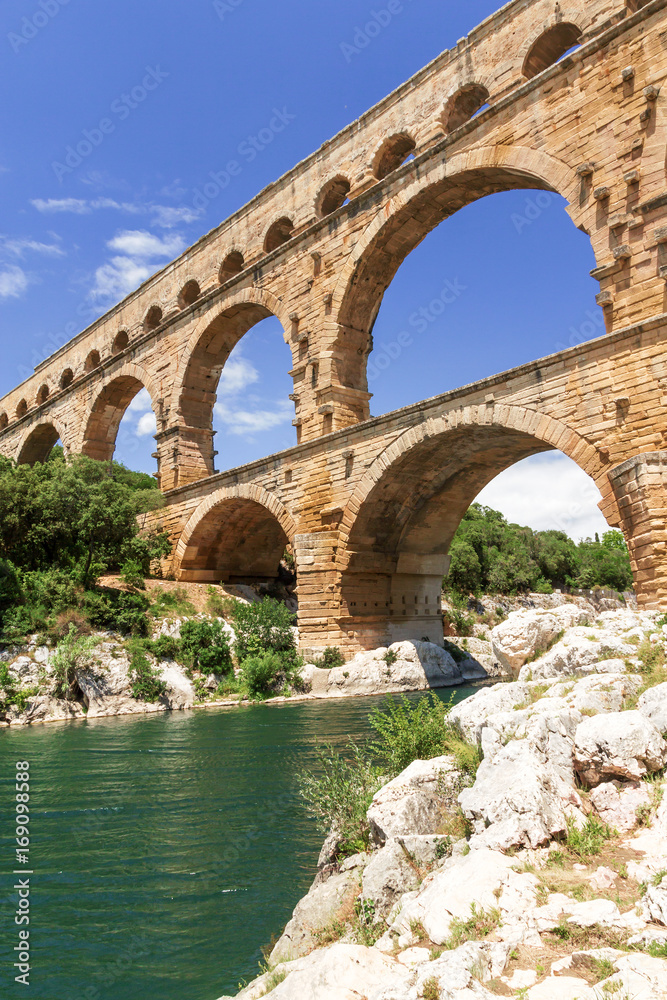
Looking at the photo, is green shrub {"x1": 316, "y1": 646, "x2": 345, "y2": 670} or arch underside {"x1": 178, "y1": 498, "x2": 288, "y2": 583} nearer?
green shrub {"x1": 316, "y1": 646, "x2": 345, "y2": 670}

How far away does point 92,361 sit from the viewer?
28.3 m

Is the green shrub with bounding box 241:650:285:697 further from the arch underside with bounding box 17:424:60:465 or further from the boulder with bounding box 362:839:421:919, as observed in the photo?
the arch underside with bounding box 17:424:60:465

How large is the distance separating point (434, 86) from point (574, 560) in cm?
2979

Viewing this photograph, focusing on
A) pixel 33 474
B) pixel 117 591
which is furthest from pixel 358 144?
pixel 117 591

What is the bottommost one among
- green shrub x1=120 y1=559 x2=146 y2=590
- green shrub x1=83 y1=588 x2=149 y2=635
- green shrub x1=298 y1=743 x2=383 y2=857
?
green shrub x1=298 y1=743 x2=383 y2=857

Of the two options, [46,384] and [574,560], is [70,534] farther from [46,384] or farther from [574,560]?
[574,560]

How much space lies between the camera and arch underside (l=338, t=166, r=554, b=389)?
14.3 m

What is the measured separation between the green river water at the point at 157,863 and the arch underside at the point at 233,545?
10.3m

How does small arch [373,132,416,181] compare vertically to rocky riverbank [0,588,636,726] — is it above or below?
above

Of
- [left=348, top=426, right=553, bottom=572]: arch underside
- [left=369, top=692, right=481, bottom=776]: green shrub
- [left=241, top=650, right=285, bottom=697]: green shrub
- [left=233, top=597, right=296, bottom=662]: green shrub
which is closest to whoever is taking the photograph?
[left=369, top=692, right=481, bottom=776]: green shrub

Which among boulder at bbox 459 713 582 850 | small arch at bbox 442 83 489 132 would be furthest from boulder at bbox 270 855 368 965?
small arch at bbox 442 83 489 132

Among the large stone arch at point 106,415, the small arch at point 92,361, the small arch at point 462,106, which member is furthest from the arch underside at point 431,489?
the small arch at point 92,361

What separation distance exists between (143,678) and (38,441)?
2037 centimetres

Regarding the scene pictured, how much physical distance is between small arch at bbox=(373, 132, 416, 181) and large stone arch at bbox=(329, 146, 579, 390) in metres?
1.55
